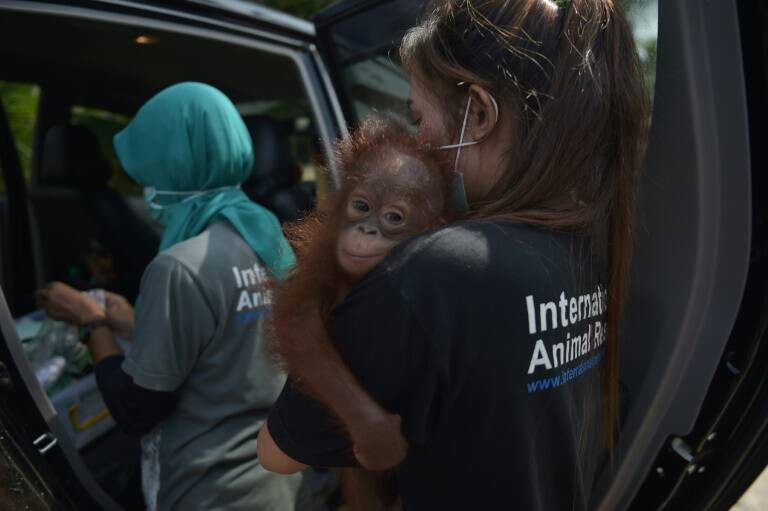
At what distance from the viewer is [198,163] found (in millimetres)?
1841

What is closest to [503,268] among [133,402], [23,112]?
[133,402]

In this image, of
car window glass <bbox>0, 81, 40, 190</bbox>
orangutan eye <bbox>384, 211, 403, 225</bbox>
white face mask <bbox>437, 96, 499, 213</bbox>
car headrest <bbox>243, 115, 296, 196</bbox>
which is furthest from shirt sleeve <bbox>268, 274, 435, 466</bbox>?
car window glass <bbox>0, 81, 40, 190</bbox>

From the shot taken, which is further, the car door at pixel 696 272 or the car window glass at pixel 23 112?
the car window glass at pixel 23 112

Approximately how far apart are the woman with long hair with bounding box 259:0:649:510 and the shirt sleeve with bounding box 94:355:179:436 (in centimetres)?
61

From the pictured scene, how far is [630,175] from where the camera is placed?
1.12m

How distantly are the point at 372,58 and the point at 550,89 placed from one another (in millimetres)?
1744

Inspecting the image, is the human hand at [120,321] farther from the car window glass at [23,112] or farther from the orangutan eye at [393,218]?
the car window glass at [23,112]

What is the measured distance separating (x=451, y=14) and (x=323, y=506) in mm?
1522

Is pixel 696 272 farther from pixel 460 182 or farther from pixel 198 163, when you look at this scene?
pixel 198 163

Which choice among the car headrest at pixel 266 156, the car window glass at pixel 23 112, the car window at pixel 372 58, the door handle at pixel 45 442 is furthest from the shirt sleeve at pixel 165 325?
the car window glass at pixel 23 112

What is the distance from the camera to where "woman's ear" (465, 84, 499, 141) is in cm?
104

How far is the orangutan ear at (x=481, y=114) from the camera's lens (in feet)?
3.41

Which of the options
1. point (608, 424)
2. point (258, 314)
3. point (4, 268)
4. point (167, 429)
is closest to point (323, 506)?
point (167, 429)

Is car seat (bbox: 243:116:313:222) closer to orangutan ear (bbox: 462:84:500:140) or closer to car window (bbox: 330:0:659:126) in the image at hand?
car window (bbox: 330:0:659:126)
